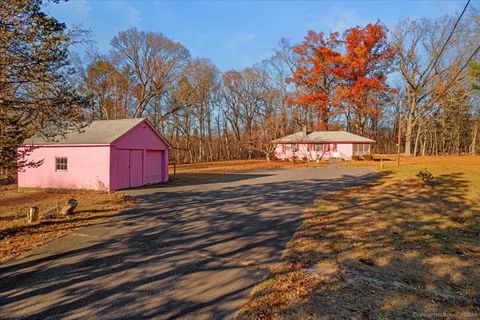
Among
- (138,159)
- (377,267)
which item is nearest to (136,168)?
(138,159)

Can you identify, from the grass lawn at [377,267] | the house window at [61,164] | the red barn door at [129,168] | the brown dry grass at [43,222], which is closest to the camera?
the grass lawn at [377,267]

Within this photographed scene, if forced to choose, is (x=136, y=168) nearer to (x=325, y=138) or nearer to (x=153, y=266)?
(x=153, y=266)

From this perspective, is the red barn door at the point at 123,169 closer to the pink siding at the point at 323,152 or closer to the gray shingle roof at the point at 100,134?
Result: the gray shingle roof at the point at 100,134

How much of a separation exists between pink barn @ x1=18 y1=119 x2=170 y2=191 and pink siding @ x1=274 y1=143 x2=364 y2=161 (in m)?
24.7

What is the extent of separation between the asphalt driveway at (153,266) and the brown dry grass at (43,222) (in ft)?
1.84

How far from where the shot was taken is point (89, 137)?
1578 centimetres

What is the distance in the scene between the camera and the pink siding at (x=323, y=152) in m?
38.2

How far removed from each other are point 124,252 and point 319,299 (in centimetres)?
382

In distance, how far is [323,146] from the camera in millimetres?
39000

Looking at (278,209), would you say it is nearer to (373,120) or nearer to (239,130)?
(239,130)

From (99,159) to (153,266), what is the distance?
36.5ft

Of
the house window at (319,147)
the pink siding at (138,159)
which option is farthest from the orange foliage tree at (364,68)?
the pink siding at (138,159)

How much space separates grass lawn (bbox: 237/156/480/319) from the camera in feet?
12.4

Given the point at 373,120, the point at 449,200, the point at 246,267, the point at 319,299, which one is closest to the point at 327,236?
the point at 246,267
